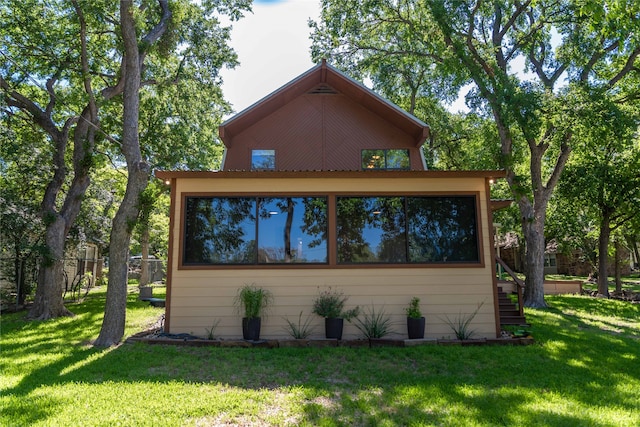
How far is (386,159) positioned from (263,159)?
3219 millimetres

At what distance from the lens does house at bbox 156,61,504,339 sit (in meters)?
7.21

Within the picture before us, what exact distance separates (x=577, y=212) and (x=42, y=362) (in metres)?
20.4

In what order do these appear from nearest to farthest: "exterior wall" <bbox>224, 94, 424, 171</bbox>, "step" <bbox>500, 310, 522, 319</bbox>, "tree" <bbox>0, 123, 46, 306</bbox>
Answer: "step" <bbox>500, 310, 522, 319</bbox>
"exterior wall" <bbox>224, 94, 424, 171</bbox>
"tree" <bbox>0, 123, 46, 306</bbox>

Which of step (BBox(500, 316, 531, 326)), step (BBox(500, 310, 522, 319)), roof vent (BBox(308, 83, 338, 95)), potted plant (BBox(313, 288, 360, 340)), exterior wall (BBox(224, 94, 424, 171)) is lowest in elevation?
step (BBox(500, 316, 531, 326))

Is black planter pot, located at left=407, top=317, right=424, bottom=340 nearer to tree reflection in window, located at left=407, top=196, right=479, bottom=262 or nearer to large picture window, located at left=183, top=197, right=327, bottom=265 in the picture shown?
tree reflection in window, located at left=407, top=196, right=479, bottom=262

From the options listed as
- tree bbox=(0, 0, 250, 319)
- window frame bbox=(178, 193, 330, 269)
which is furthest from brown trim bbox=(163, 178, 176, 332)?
tree bbox=(0, 0, 250, 319)

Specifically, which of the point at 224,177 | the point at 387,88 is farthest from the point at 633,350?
the point at 387,88

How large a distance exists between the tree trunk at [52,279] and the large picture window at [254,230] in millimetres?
5006

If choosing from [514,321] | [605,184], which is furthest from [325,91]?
[605,184]

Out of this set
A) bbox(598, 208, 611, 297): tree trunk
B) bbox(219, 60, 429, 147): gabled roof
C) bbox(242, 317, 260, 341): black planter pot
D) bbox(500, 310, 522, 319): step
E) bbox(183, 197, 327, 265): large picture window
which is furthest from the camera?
bbox(598, 208, 611, 297): tree trunk

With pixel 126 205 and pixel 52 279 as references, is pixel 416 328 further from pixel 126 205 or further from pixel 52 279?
pixel 52 279

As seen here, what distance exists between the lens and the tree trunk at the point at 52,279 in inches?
390

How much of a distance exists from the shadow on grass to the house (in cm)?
86

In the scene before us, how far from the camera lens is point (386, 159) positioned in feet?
33.9
